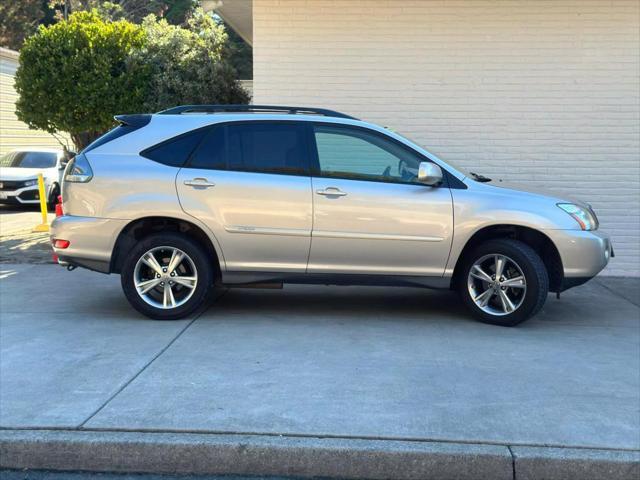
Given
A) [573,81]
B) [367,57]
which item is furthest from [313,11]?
[573,81]

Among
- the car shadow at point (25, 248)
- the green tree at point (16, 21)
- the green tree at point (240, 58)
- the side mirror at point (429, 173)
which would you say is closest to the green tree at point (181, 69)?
the green tree at point (240, 58)

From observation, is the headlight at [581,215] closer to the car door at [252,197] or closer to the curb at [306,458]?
the car door at [252,197]

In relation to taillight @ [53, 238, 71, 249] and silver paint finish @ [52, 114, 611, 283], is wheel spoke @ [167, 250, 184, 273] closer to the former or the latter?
silver paint finish @ [52, 114, 611, 283]

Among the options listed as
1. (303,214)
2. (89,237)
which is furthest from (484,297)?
(89,237)

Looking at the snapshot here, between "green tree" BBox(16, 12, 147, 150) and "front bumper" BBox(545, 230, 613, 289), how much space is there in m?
7.44

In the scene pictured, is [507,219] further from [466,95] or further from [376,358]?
[466,95]

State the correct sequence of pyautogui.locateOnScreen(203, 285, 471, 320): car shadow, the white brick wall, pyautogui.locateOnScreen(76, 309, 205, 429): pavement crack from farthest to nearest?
1. the white brick wall
2. pyautogui.locateOnScreen(203, 285, 471, 320): car shadow
3. pyautogui.locateOnScreen(76, 309, 205, 429): pavement crack

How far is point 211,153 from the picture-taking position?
252 inches

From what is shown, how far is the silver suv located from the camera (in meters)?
6.24

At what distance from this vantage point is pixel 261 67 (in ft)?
30.5

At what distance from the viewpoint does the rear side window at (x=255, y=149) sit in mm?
6363

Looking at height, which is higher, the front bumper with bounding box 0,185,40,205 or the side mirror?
the side mirror

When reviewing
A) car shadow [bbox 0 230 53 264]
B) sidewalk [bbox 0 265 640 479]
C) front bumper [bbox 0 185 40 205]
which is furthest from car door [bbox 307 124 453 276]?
front bumper [bbox 0 185 40 205]

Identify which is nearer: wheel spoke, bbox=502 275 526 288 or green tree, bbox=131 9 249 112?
wheel spoke, bbox=502 275 526 288
